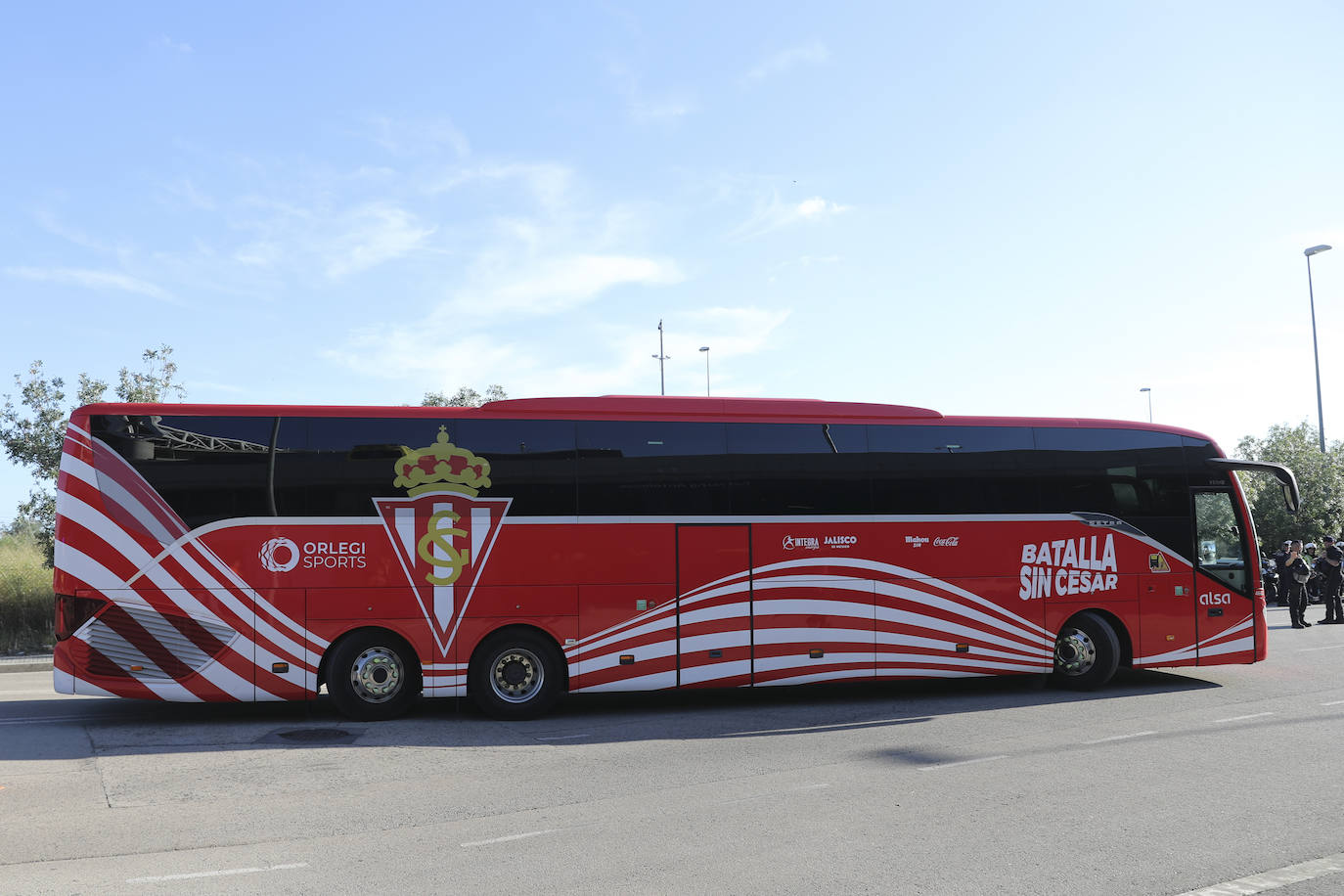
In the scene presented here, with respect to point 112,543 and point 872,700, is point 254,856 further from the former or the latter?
point 872,700

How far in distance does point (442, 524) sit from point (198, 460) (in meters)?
2.64

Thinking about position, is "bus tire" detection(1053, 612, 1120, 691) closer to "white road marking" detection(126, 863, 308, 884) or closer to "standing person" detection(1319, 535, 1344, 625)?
"white road marking" detection(126, 863, 308, 884)

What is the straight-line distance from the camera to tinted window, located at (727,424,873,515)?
1181 cm

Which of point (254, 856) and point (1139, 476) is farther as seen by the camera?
point (1139, 476)

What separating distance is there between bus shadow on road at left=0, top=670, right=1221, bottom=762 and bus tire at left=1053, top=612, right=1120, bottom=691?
278 mm

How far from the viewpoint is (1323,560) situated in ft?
75.8

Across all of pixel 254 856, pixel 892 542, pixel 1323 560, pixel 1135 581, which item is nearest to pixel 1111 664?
pixel 1135 581

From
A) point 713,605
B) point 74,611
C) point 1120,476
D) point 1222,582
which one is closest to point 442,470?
point 713,605

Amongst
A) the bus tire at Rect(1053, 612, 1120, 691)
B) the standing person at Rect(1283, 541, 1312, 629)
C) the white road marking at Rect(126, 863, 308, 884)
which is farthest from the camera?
the standing person at Rect(1283, 541, 1312, 629)

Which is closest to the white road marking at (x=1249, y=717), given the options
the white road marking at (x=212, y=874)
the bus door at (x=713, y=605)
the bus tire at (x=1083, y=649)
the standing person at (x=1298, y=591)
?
the bus tire at (x=1083, y=649)

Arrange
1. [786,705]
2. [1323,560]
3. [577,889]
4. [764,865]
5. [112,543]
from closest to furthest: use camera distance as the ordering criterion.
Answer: [577,889], [764,865], [112,543], [786,705], [1323,560]

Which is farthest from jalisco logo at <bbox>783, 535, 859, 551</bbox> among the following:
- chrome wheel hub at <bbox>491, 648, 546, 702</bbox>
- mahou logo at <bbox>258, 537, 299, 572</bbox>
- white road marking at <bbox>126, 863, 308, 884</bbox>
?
white road marking at <bbox>126, 863, 308, 884</bbox>

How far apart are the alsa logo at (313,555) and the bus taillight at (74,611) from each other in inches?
67.0

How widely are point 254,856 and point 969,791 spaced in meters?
5.01
